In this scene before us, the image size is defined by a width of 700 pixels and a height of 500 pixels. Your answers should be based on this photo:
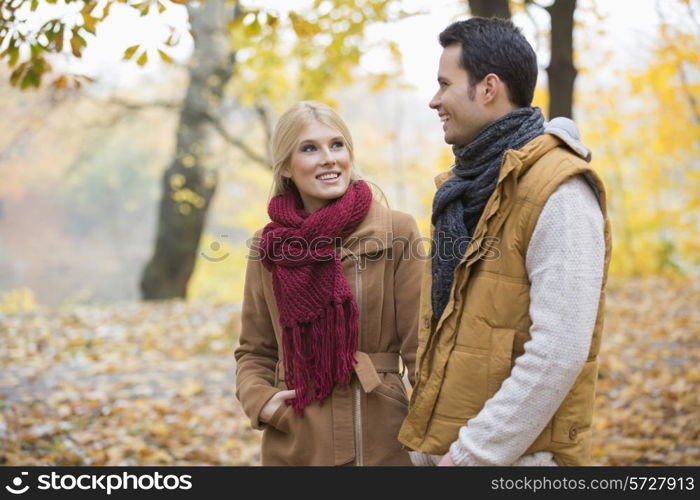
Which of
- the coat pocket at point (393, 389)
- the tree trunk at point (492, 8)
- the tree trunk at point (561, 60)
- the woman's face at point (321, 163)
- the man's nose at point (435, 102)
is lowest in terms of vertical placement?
the coat pocket at point (393, 389)

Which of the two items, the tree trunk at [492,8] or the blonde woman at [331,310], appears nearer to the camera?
the blonde woman at [331,310]

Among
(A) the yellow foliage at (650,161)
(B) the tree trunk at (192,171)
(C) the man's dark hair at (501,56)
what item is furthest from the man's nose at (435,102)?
(A) the yellow foliage at (650,161)

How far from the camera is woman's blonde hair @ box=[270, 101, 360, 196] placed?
2.73 m

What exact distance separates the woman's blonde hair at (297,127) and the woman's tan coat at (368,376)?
Answer: 311 millimetres

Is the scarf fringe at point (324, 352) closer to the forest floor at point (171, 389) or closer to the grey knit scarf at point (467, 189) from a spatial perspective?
the grey knit scarf at point (467, 189)

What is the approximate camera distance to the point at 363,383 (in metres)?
2.49

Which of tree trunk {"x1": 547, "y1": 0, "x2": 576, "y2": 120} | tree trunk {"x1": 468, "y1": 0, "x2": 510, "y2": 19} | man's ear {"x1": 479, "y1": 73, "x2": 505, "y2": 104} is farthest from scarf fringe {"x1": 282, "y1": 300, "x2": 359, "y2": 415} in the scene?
tree trunk {"x1": 547, "y1": 0, "x2": 576, "y2": 120}

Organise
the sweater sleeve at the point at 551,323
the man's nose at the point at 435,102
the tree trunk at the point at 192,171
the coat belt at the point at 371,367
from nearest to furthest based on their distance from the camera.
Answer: the sweater sleeve at the point at 551,323, the man's nose at the point at 435,102, the coat belt at the point at 371,367, the tree trunk at the point at 192,171

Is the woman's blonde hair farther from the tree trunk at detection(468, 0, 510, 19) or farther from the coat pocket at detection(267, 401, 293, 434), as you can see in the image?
the tree trunk at detection(468, 0, 510, 19)

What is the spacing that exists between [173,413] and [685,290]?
9.34m

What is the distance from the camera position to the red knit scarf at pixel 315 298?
2533 mm

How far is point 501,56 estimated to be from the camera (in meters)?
2.08

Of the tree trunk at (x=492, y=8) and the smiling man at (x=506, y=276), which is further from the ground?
the tree trunk at (x=492, y=8)

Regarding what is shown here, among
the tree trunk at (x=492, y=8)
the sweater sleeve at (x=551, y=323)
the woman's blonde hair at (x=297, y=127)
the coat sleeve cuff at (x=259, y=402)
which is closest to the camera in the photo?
the sweater sleeve at (x=551, y=323)
